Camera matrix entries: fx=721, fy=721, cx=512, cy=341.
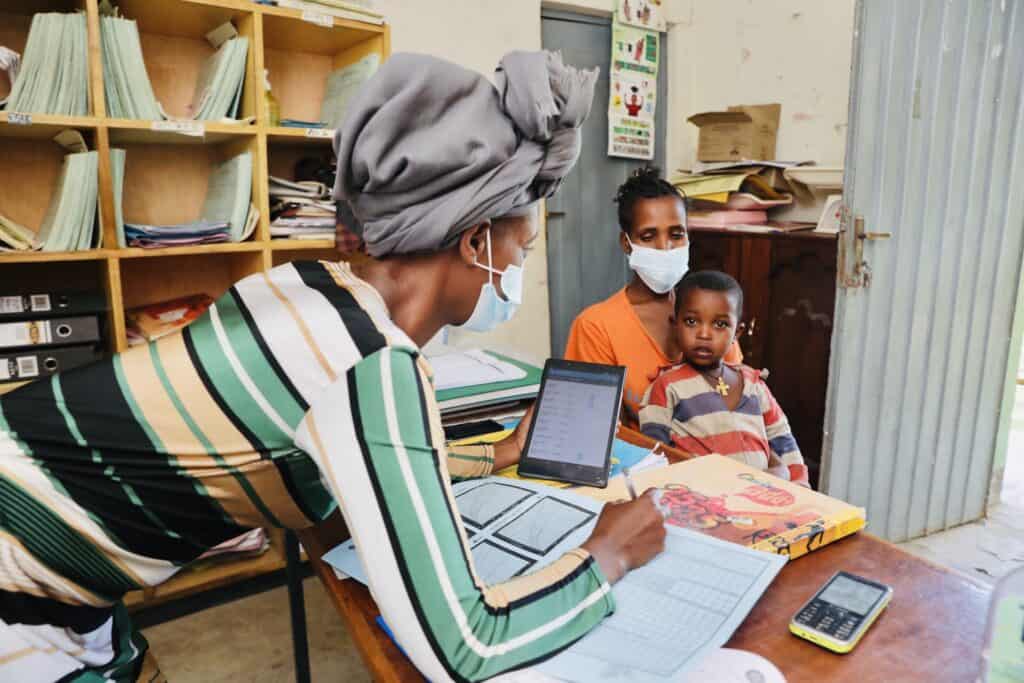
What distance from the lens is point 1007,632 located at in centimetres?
58

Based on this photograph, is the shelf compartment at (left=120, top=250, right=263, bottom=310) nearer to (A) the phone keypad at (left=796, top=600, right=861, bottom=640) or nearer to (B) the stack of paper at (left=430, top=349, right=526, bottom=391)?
(B) the stack of paper at (left=430, top=349, right=526, bottom=391)

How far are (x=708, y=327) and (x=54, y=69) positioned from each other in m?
1.85

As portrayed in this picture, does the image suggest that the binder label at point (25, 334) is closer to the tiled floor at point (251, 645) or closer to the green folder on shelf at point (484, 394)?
the tiled floor at point (251, 645)

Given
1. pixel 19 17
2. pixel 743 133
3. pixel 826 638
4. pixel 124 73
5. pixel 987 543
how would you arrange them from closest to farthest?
1. pixel 826 638
2. pixel 124 73
3. pixel 19 17
4. pixel 987 543
5. pixel 743 133

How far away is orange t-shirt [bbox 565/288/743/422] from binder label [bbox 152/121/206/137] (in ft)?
4.06

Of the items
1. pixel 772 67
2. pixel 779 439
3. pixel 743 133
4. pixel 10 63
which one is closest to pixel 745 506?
pixel 779 439

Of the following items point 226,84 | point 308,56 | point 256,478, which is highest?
point 308,56

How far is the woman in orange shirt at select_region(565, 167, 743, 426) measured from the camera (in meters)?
1.93

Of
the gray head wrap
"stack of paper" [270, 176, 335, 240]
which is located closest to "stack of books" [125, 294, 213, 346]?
"stack of paper" [270, 176, 335, 240]

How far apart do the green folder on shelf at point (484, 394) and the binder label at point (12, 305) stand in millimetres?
1297

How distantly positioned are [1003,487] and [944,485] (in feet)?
2.32

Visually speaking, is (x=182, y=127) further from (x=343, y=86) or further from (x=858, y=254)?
(x=858, y=254)

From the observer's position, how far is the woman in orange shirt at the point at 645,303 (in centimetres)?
193

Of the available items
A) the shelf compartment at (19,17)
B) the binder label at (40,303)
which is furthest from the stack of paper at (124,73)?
the binder label at (40,303)
